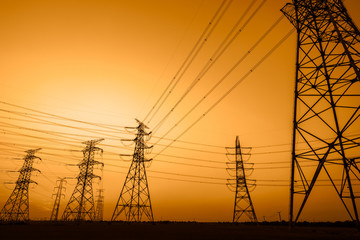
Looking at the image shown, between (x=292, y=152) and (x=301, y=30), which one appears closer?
(x=292, y=152)

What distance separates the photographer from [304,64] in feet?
47.5

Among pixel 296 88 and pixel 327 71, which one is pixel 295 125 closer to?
pixel 296 88

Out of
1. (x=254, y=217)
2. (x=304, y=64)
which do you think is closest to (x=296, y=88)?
(x=304, y=64)

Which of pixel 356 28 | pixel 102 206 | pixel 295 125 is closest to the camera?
pixel 356 28

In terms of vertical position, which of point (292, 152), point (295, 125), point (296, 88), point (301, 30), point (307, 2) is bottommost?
point (292, 152)

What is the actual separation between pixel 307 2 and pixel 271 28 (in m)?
5.32

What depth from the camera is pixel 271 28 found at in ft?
39.8

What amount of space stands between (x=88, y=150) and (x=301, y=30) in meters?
33.1

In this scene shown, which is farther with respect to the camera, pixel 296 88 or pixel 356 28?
pixel 296 88

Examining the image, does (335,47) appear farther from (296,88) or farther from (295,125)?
(295,125)

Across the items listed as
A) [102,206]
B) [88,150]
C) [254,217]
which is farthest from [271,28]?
[102,206]

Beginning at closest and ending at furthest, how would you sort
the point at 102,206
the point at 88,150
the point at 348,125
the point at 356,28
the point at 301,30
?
the point at 348,125 < the point at 356,28 < the point at 301,30 < the point at 88,150 < the point at 102,206

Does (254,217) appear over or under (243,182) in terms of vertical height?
under

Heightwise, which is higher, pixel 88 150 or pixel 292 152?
pixel 88 150
